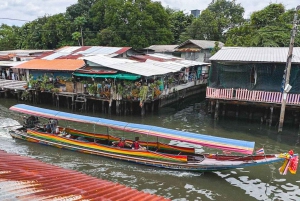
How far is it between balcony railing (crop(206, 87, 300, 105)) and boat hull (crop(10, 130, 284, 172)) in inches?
319

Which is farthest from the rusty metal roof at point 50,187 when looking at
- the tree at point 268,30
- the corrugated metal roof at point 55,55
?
the tree at point 268,30

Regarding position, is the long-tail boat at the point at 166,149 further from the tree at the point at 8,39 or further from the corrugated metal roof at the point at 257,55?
the tree at the point at 8,39

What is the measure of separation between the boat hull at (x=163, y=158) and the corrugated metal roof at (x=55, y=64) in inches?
388

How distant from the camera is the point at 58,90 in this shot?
23.0 m

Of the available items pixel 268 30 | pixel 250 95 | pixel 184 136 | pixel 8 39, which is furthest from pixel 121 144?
pixel 8 39

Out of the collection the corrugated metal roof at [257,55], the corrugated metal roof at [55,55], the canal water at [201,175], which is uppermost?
the corrugated metal roof at [257,55]

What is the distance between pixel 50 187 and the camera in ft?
17.4

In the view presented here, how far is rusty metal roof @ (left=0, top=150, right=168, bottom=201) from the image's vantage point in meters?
4.81

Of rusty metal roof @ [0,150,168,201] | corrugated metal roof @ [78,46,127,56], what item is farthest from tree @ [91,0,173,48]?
rusty metal roof @ [0,150,168,201]

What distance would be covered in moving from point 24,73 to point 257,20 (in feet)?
89.7

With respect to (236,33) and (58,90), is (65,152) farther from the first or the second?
(236,33)

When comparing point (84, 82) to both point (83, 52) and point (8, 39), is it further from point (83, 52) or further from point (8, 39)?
point (8, 39)

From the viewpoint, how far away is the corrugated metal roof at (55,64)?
2338 cm

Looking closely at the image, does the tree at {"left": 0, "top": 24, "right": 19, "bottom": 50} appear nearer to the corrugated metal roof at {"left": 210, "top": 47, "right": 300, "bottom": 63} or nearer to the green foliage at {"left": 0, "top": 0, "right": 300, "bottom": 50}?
the green foliage at {"left": 0, "top": 0, "right": 300, "bottom": 50}
